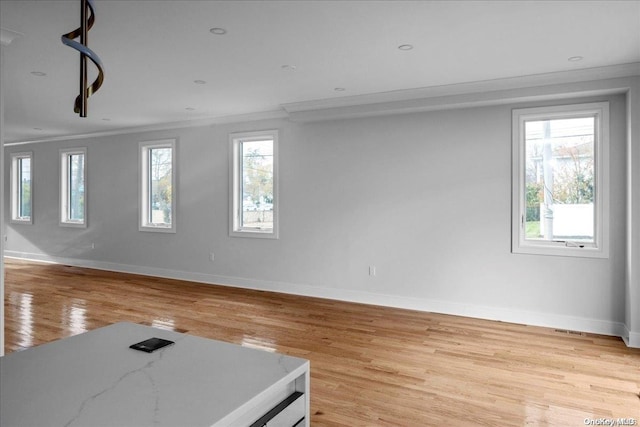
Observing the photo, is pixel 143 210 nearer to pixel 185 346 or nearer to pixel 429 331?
pixel 429 331

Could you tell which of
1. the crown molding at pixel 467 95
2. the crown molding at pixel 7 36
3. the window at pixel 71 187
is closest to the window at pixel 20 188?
the window at pixel 71 187

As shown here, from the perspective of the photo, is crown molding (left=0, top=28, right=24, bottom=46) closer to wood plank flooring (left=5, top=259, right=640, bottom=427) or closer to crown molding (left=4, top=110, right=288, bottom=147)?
wood plank flooring (left=5, top=259, right=640, bottom=427)

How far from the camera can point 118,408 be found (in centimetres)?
96

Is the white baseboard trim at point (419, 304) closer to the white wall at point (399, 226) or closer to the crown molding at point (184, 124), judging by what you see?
the white wall at point (399, 226)

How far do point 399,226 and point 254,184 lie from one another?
95.5 inches

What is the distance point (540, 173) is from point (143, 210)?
637cm

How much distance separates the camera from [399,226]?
5.36 m

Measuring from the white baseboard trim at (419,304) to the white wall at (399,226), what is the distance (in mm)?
14

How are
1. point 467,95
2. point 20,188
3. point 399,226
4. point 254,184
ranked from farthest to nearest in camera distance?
point 20,188, point 254,184, point 399,226, point 467,95

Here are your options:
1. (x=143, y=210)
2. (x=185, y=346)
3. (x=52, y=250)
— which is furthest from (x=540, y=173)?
(x=52, y=250)

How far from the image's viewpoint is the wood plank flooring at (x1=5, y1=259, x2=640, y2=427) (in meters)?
2.74

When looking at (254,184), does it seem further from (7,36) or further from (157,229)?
(7,36)

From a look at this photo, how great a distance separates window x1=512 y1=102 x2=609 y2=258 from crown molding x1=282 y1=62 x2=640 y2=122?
0.97 feet

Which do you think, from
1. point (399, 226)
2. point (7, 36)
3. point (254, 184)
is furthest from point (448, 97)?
point (7, 36)
